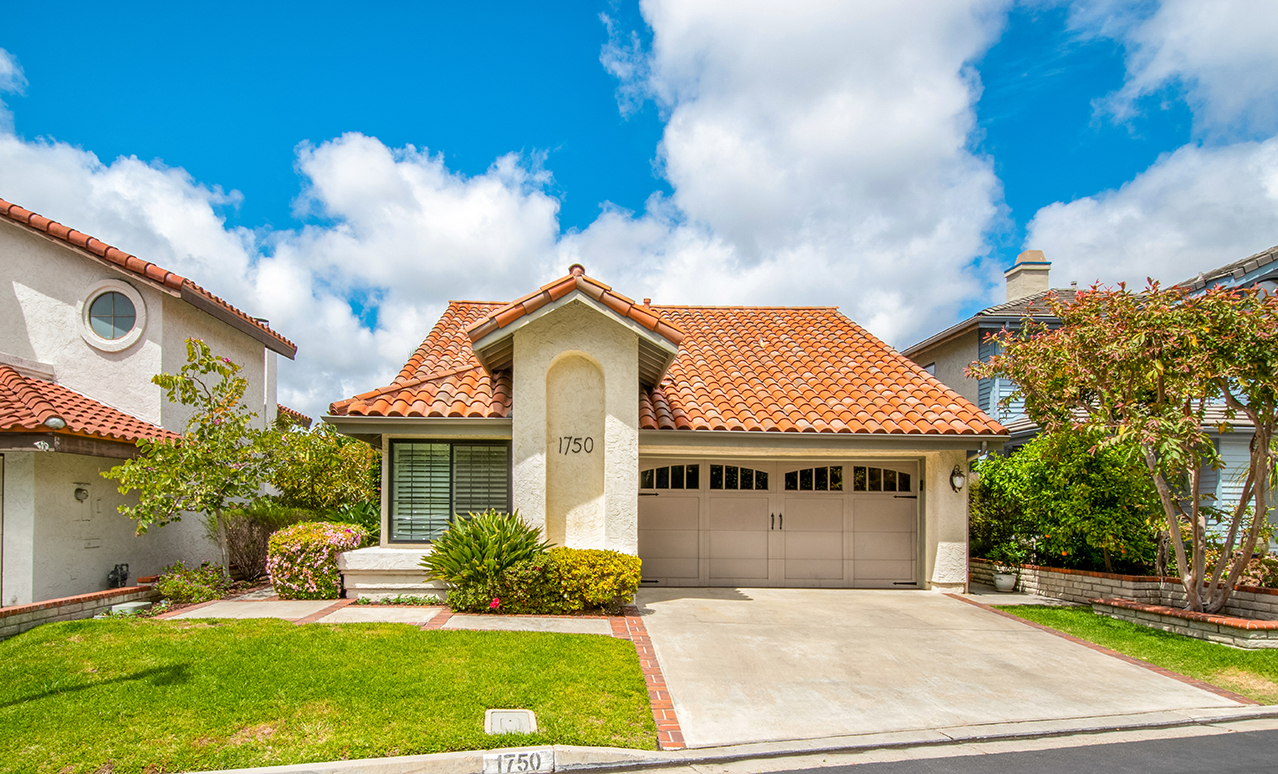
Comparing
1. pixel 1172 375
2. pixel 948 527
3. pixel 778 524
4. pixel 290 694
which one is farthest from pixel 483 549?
pixel 1172 375

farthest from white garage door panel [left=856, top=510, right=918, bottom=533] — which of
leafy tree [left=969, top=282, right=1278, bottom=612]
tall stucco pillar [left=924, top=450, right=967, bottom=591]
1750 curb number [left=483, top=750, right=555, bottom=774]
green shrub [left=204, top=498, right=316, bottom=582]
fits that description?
green shrub [left=204, top=498, right=316, bottom=582]

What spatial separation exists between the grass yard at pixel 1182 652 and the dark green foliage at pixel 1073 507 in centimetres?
169

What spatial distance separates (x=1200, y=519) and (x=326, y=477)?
14675 millimetres

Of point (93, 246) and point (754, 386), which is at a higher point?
point (93, 246)

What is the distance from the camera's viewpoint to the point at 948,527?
13.0 metres

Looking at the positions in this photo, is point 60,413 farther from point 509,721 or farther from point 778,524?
point 778,524

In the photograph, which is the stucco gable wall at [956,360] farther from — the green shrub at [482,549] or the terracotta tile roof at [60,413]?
the terracotta tile roof at [60,413]

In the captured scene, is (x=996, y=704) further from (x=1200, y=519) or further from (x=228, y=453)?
(x=228, y=453)

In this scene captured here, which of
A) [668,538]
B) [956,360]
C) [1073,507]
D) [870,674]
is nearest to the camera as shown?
[870,674]

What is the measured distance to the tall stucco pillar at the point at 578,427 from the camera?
421 inches

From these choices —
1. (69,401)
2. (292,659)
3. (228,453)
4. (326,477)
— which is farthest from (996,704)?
(69,401)

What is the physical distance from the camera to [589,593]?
9844mm

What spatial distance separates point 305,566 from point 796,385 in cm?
886

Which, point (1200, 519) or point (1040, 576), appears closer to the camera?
point (1200, 519)
